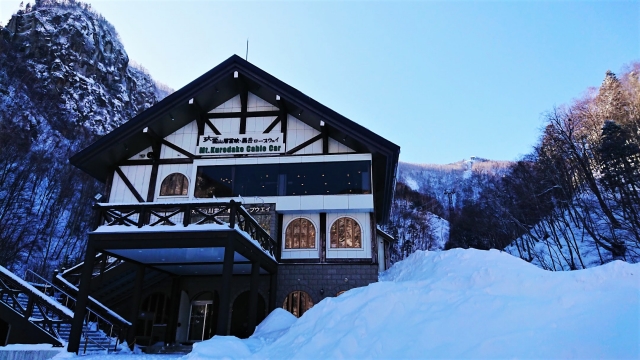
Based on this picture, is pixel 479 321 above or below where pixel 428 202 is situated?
below

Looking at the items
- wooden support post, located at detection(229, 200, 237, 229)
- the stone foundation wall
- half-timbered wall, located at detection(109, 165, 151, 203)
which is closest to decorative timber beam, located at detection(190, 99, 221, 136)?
half-timbered wall, located at detection(109, 165, 151, 203)

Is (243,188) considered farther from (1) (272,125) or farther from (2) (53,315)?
(2) (53,315)

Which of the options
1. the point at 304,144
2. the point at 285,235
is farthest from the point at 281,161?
the point at 285,235

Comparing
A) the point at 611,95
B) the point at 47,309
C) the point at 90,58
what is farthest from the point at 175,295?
the point at 90,58

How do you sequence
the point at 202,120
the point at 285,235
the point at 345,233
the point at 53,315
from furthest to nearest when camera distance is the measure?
the point at 202,120, the point at 285,235, the point at 345,233, the point at 53,315

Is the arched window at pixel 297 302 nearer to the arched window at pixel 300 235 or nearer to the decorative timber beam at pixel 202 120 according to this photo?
the arched window at pixel 300 235

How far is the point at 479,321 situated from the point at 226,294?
6.44m

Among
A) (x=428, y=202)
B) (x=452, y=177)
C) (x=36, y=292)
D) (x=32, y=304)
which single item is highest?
(x=452, y=177)

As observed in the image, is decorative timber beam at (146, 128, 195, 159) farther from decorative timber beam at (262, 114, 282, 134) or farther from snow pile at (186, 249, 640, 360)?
snow pile at (186, 249, 640, 360)

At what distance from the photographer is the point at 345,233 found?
15.7 m

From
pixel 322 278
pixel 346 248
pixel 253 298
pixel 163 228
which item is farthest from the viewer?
pixel 346 248

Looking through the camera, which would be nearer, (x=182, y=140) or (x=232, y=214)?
(x=232, y=214)

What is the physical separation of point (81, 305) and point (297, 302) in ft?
24.2

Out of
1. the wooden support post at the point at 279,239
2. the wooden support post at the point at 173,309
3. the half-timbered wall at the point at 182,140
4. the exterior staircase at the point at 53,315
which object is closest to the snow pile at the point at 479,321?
the wooden support post at the point at 279,239
